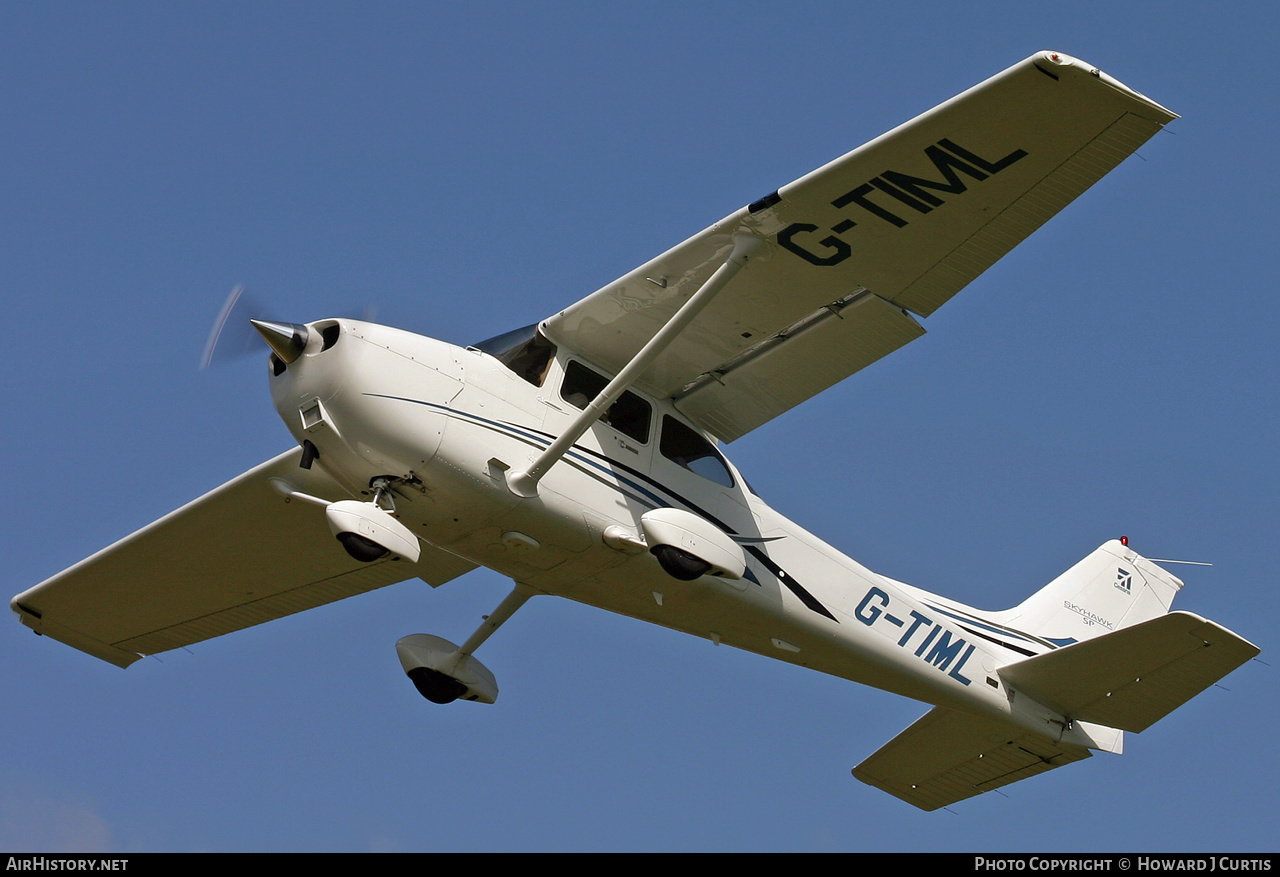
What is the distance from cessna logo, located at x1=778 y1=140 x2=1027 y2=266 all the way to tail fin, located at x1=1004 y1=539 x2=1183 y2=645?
505 centimetres

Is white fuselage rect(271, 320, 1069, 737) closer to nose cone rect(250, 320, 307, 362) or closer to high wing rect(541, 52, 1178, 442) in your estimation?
nose cone rect(250, 320, 307, 362)

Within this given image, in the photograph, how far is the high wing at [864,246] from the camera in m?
9.85

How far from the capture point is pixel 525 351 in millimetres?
11250

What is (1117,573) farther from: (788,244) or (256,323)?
(256,323)

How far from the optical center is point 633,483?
444 inches

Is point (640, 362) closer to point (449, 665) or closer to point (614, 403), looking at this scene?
point (614, 403)

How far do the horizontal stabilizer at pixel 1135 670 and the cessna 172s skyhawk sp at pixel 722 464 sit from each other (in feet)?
0.07

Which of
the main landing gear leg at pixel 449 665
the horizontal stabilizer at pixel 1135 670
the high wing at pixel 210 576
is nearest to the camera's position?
the horizontal stabilizer at pixel 1135 670

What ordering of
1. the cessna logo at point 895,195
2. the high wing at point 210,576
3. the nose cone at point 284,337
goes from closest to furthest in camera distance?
the cessna logo at point 895,195
the nose cone at point 284,337
the high wing at point 210,576

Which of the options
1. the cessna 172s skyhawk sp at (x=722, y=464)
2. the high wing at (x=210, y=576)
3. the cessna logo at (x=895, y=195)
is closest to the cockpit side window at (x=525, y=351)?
the cessna 172s skyhawk sp at (x=722, y=464)

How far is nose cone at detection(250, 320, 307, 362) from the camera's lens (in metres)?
10.4

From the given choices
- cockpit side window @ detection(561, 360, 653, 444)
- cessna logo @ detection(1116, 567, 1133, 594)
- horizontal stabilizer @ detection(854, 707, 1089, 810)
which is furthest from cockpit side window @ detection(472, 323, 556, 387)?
cessna logo @ detection(1116, 567, 1133, 594)

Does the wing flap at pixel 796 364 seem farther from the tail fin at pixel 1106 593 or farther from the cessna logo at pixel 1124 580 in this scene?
the cessna logo at pixel 1124 580
